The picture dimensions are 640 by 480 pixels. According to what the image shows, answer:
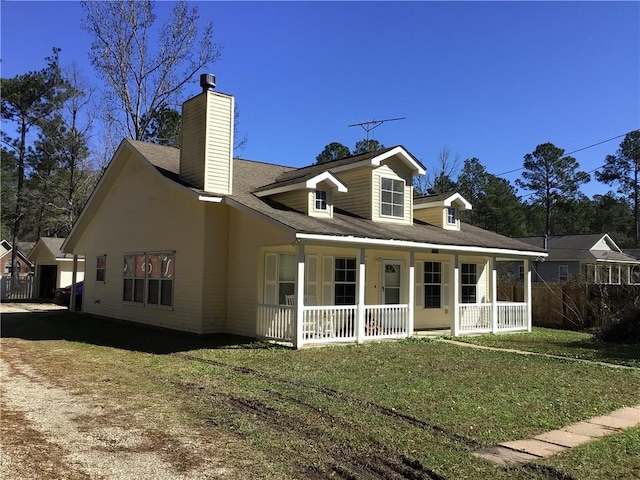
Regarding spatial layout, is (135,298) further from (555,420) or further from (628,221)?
(628,221)

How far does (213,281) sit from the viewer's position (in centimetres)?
1424

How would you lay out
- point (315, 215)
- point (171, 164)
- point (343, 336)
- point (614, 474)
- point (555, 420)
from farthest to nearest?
1. point (171, 164)
2. point (315, 215)
3. point (343, 336)
4. point (555, 420)
5. point (614, 474)

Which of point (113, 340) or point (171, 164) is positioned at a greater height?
point (171, 164)

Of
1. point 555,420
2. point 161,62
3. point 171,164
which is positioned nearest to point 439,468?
point 555,420

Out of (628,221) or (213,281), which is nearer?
(213,281)

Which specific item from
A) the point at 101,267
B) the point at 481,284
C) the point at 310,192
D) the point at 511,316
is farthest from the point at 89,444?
the point at 481,284

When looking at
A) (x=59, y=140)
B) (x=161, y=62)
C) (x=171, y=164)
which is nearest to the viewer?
(x=171, y=164)

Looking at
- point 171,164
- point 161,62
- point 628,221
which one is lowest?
point 171,164

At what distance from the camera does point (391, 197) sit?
53.6 ft

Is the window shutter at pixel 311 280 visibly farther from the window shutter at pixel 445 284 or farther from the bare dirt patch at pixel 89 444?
the bare dirt patch at pixel 89 444

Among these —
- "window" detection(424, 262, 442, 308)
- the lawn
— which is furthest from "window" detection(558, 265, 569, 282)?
the lawn

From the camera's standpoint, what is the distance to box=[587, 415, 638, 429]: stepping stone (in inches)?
250

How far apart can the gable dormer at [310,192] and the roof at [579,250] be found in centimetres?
2675

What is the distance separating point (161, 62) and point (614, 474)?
28.0 m
